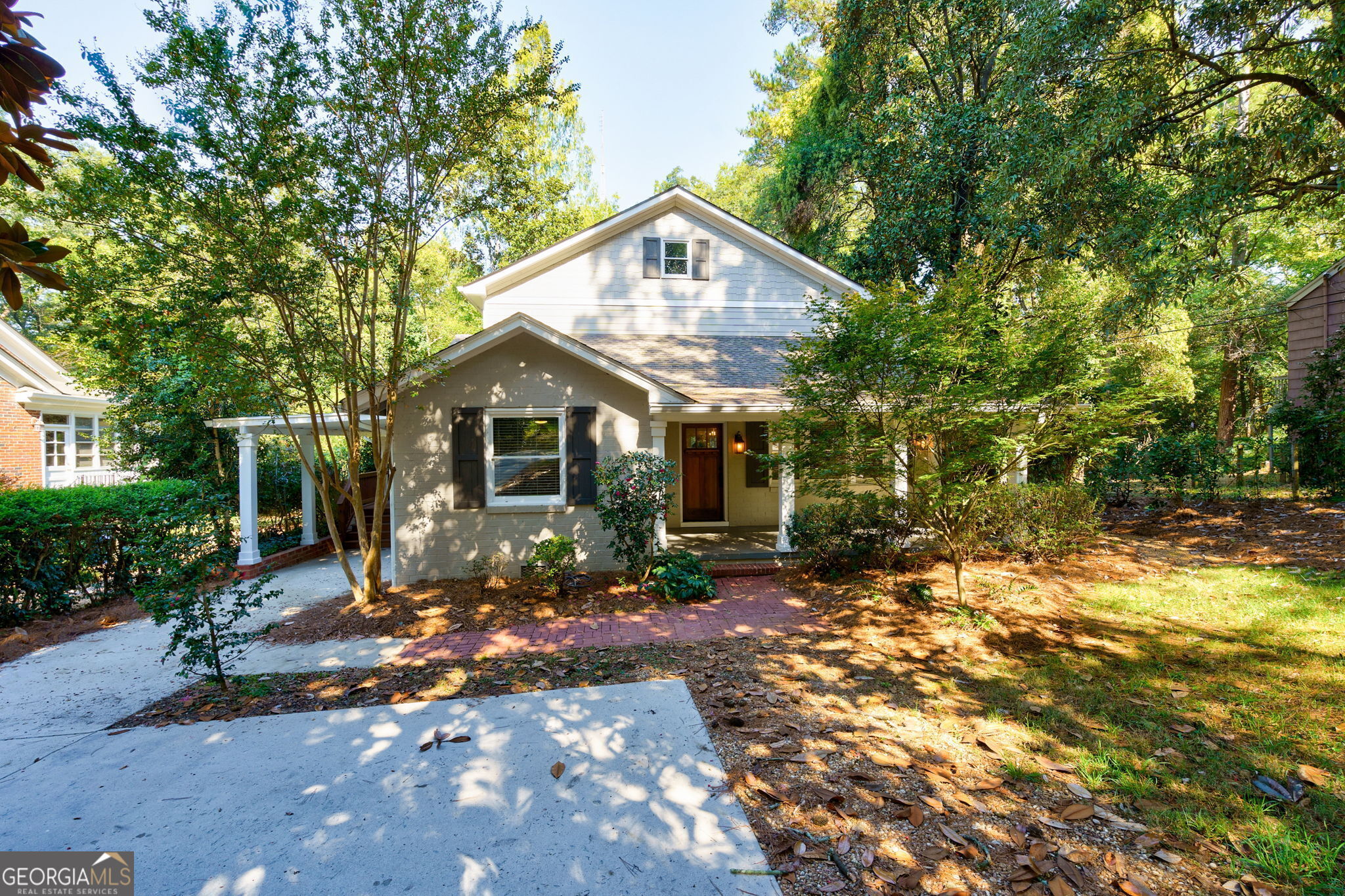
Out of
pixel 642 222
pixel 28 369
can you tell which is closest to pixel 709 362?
pixel 642 222

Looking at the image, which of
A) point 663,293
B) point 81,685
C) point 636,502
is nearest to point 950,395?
point 636,502

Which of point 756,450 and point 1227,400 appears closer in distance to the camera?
point 756,450

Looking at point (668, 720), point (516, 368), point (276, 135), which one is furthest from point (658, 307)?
point (668, 720)

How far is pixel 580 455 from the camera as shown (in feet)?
26.9

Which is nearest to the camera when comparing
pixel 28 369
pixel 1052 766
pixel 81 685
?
pixel 1052 766

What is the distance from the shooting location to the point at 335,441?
17188 mm

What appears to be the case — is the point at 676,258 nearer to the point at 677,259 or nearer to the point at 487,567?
the point at 677,259

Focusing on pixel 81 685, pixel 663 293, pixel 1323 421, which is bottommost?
Result: pixel 81 685

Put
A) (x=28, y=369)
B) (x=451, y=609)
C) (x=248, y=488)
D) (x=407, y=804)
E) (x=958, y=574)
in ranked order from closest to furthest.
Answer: (x=407, y=804)
(x=958, y=574)
(x=451, y=609)
(x=248, y=488)
(x=28, y=369)

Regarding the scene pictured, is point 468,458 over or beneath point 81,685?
over

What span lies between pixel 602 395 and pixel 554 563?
8.52 feet

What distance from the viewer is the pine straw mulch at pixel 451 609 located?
247 inches

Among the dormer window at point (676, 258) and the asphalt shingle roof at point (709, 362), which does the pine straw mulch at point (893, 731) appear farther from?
the dormer window at point (676, 258)

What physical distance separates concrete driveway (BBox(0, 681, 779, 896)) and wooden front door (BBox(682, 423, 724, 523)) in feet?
23.9
